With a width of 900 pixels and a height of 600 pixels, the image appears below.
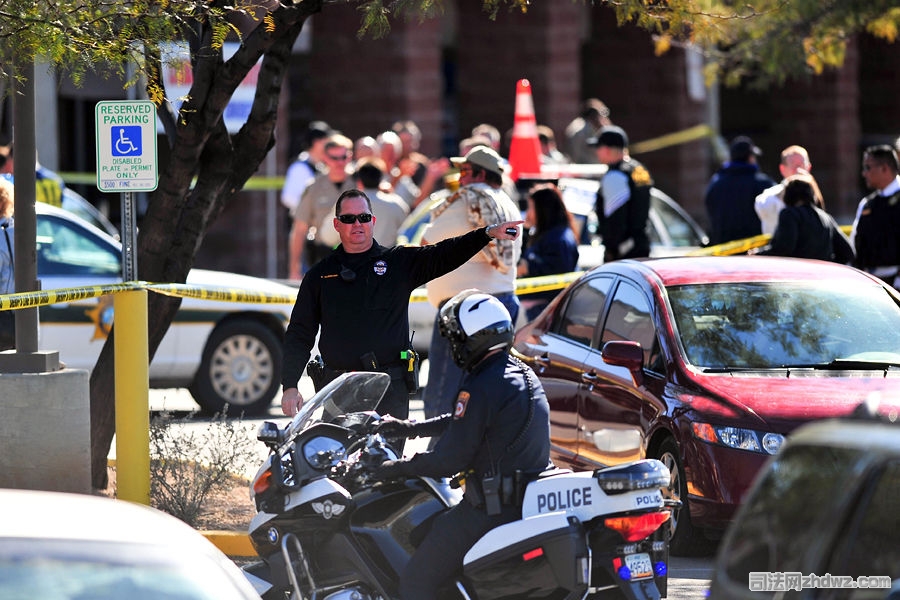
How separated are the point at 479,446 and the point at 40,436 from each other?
3.22 meters

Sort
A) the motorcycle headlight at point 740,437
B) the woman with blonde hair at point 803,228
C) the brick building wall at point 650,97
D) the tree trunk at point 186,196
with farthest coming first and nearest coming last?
the brick building wall at point 650,97 → the woman with blonde hair at point 803,228 → the tree trunk at point 186,196 → the motorcycle headlight at point 740,437

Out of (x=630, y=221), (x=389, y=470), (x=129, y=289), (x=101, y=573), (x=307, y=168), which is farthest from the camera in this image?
(x=307, y=168)

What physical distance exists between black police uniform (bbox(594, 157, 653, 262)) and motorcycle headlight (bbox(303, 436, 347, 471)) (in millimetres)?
7595

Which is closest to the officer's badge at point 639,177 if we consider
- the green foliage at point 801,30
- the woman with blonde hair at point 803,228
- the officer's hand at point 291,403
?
the woman with blonde hair at point 803,228

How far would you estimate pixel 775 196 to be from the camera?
544 inches

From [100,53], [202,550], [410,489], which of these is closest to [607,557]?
Answer: [410,489]

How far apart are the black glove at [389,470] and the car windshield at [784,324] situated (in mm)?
3070

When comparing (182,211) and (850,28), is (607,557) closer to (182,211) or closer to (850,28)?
(182,211)

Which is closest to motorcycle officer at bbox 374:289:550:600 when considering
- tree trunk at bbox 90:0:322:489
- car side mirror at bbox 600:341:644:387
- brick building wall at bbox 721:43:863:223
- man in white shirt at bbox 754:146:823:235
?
car side mirror at bbox 600:341:644:387

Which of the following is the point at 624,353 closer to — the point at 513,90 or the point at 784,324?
the point at 784,324

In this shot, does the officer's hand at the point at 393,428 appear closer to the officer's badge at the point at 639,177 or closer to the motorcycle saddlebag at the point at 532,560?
the motorcycle saddlebag at the point at 532,560

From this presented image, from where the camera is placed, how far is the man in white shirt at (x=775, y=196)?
45.3 feet

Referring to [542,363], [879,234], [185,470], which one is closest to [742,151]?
[879,234]

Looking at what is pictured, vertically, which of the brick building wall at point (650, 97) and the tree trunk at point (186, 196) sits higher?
the brick building wall at point (650, 97)
